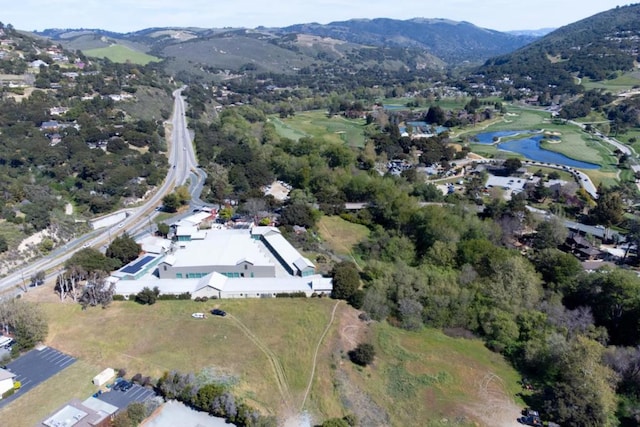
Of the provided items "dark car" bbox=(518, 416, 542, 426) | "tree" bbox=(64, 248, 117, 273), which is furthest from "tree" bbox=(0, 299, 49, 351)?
"dark car" bbox=(518, 416, 542, 426)

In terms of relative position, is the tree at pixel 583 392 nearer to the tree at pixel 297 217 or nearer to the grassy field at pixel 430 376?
the grassy field at pixel 430 376

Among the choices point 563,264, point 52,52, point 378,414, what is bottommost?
point 378,414

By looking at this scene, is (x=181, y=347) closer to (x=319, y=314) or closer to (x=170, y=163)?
(x=319, y=314)

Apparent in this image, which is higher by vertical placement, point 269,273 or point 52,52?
point 52,52

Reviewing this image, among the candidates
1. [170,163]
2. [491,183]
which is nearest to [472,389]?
[491,183]

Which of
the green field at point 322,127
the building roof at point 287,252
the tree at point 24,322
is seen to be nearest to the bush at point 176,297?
the tree at point 24,322

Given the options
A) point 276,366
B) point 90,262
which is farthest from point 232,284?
point 90,262
